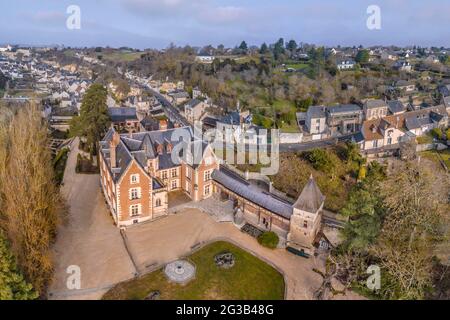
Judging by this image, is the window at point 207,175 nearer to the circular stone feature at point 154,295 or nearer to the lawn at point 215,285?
the lawn at point 215,285

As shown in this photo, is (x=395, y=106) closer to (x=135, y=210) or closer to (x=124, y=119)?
(x=124, y=119)

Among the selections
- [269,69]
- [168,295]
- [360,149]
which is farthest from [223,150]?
[269,69]

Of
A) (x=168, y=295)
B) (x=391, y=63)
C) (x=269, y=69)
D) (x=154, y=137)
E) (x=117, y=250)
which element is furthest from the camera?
(x=391, y=63)

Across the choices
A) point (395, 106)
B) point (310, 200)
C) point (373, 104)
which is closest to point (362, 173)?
point (310, 200)

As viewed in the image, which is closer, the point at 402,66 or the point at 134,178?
the point at 134,178

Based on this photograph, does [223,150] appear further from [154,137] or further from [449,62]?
[449,62]

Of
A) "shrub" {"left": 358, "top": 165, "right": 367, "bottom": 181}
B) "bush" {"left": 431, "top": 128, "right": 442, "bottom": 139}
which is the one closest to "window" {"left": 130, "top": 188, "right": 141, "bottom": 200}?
"shrub" {"left": 358, "top": 165, "right": 367, "bottom": 181}
